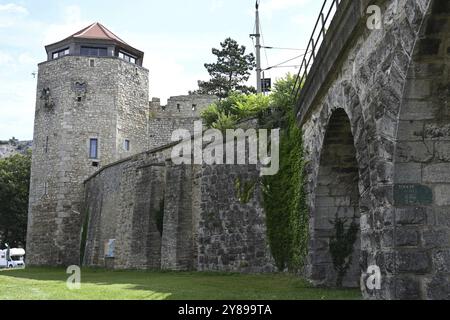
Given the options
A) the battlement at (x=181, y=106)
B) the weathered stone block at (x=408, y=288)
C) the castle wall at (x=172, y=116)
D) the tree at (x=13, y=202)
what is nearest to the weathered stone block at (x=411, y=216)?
the weathered stone block at (x=408, y=288)

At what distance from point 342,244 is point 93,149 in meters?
23.0

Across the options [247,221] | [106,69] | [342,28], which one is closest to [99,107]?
[106,69]

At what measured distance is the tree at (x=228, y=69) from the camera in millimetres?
46719

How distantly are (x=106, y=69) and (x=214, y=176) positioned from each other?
16895 mm

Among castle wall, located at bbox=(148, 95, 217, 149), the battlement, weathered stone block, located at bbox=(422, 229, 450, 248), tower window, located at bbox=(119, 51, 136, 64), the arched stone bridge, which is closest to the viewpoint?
the arched stone bridge

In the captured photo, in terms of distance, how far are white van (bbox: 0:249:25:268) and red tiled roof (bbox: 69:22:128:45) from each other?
2209 centimetres

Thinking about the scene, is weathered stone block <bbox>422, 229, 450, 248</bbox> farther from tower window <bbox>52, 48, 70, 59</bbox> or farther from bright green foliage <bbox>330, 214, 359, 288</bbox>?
tower window <bbox>52, 48, 70, 59</bbox>

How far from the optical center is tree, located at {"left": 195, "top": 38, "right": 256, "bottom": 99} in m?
46.7

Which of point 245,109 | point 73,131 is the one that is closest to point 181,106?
point 73,131

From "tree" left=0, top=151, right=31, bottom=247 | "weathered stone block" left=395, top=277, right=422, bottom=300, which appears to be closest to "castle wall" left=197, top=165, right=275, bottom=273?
"weathered stone block" left=395, top=277, right=422, bottom=300

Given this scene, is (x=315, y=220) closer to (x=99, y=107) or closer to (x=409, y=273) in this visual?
(x=409, y=273)

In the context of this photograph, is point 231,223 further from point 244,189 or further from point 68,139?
point 68,139

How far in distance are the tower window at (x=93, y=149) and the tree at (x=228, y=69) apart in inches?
637

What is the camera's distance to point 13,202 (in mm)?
40844
